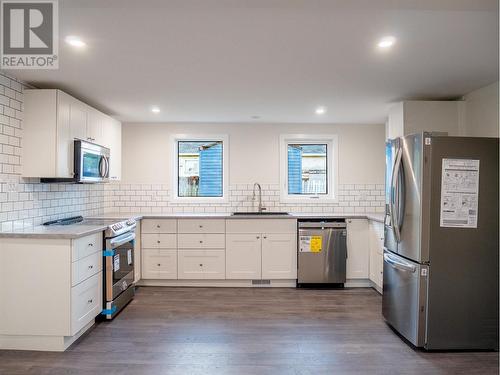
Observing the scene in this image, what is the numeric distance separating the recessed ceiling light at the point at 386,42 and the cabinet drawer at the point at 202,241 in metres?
2.78

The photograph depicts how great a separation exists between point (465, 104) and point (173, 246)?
3.77 metres

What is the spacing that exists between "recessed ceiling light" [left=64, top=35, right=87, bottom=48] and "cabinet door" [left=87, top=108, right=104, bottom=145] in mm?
1377

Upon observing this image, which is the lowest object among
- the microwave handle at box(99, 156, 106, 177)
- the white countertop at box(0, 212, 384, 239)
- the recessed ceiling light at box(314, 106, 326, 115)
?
the white countertop at box(0, 212, 384, 239)

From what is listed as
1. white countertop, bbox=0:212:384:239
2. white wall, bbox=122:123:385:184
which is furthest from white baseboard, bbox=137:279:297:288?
white wall, bbox=122:123:385:184

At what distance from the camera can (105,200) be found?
4.39m

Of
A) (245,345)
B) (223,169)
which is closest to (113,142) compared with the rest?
(223,169)

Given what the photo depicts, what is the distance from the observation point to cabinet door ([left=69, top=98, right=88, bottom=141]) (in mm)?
3109

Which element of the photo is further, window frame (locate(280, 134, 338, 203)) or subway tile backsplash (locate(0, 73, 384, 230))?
window frame (locate(280, 134, 338, 203))

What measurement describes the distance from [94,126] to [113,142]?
Answer: 20.1 inches

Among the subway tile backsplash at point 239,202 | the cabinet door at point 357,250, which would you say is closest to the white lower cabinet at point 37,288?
the subway tile backsplash at point 239,202

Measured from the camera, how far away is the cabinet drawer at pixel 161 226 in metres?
4.03

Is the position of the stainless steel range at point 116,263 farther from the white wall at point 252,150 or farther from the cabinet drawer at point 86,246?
the white wall at point 252,150

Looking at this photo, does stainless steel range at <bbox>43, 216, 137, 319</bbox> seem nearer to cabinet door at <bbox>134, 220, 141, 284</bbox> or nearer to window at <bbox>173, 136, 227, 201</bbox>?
cabinet door at <bbox>134, 220, 141, 284</bbox>

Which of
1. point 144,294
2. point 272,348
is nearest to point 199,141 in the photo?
point 144,294
